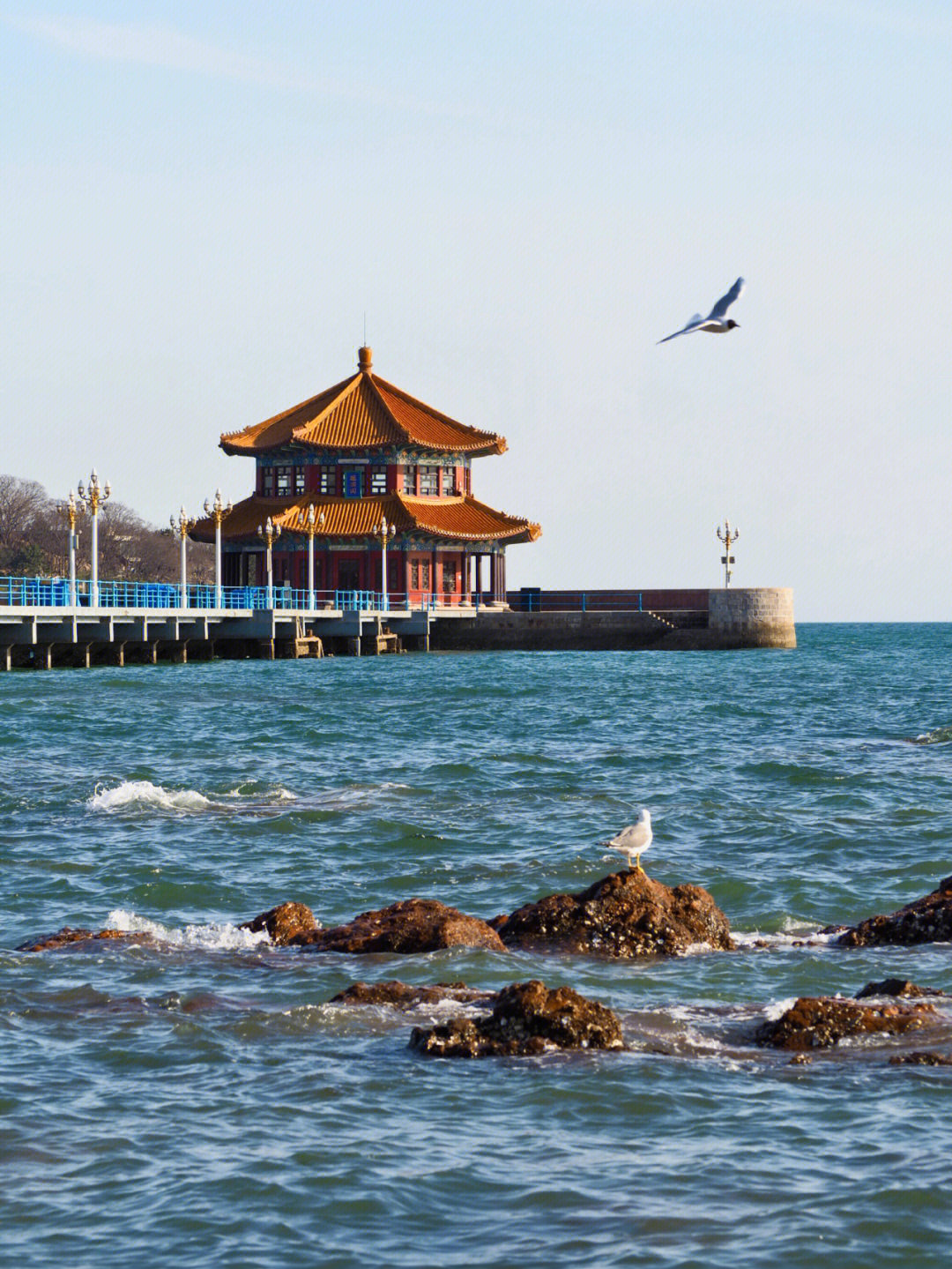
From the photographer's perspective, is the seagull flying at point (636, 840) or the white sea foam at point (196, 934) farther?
the white sea foam at point (196, 934)

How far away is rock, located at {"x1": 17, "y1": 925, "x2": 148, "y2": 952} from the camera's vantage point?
11.8 meters

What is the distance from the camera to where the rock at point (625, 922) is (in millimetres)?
11633

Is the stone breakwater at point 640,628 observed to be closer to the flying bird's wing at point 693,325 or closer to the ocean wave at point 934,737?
the ocean wave at point 934,737

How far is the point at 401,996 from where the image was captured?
10133mm

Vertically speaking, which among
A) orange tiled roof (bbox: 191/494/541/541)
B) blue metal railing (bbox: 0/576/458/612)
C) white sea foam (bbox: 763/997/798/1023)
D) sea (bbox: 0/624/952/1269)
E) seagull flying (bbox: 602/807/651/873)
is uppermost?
orange tiled roof (bbox: 191/494/541/541)

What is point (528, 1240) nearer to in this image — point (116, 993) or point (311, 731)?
point (116, 993)

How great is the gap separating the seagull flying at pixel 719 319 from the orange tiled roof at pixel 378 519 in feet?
195

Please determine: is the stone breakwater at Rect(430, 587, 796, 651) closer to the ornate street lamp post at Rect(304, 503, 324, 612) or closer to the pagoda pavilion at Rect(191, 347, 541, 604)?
the pagoda pavilion at Rect(191, 347, 541, 604)

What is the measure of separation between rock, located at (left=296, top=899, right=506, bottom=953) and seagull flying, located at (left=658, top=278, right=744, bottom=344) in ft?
15.9

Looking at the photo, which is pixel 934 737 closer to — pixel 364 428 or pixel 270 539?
pixel 270 539

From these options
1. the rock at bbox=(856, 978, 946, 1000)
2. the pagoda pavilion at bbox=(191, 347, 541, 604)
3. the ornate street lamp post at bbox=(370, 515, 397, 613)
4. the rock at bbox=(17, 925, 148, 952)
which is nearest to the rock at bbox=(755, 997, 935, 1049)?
the rock at bbox=(856, 978, 946, 1000)

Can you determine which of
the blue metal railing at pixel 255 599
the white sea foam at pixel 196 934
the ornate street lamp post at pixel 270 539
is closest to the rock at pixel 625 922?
the white sea foam at pixel 196 934

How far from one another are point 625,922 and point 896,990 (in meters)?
2.26

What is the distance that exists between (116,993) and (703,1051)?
12.5 ft
